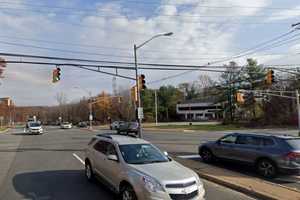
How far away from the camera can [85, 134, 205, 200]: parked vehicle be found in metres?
7.66

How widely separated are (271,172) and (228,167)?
239 cm

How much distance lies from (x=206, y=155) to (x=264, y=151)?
364 cm

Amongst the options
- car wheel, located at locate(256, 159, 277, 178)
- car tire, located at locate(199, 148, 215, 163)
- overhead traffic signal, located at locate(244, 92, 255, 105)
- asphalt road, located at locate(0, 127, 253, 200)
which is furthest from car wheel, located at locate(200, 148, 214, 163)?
overhead traffic signal, located at locate(244, 92, 255, 105)

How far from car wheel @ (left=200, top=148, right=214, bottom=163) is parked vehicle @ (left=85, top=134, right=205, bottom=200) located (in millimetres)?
6644

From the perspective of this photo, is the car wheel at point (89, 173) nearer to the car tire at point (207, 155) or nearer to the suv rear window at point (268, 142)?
the car tire at point (207, 155)

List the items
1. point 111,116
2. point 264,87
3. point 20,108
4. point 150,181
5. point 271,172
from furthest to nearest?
point 20,108 < point 111,116 < point 264,87 < point 271,172 < point 150,181

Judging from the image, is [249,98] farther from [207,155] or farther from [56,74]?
[207,155]

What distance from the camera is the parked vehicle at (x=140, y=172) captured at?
7656mm

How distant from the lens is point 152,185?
301 inches

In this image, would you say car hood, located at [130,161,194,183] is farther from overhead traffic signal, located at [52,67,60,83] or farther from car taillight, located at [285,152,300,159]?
overhead traffic signal, located at [52,67,60,83]

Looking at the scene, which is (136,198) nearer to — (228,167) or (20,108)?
(228,167)

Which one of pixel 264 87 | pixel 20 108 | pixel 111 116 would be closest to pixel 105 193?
pixel 264 87

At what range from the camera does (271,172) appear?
43.0 ft

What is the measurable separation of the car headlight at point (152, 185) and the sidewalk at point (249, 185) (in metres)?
3.43
